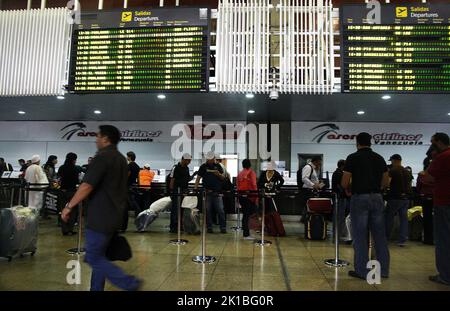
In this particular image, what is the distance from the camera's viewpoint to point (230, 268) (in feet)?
14.7

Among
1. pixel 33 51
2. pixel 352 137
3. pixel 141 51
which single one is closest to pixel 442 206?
pixel 141 51

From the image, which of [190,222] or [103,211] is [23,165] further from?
[103,211]

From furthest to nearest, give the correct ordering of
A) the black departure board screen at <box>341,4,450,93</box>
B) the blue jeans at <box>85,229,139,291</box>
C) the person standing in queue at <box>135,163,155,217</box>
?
the person standing in queue at <box>135,163,155,217</box> < the black departure board screen at <box>341,4,450,93</box> < the blue jeans at <box>85,229,139,291</box>

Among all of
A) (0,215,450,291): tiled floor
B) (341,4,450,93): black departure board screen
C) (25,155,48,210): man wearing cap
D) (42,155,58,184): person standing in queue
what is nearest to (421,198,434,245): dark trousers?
(0,215,450,291): tiled floor

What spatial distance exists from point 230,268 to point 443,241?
8.45 feet

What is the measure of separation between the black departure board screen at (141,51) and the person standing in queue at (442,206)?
362cm

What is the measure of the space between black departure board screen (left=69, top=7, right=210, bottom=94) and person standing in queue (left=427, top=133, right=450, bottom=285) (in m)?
3.62

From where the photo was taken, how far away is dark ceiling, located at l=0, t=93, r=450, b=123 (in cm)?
734

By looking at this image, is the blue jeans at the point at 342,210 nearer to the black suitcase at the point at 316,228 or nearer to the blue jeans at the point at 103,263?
the black suitcase at the point at 316,228

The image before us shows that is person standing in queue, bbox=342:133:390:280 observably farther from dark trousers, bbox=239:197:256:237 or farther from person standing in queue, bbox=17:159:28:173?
person standing in queue, bbox=17:159:28:173

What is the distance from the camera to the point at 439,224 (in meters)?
4.12

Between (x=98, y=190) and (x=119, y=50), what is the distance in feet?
13.2
